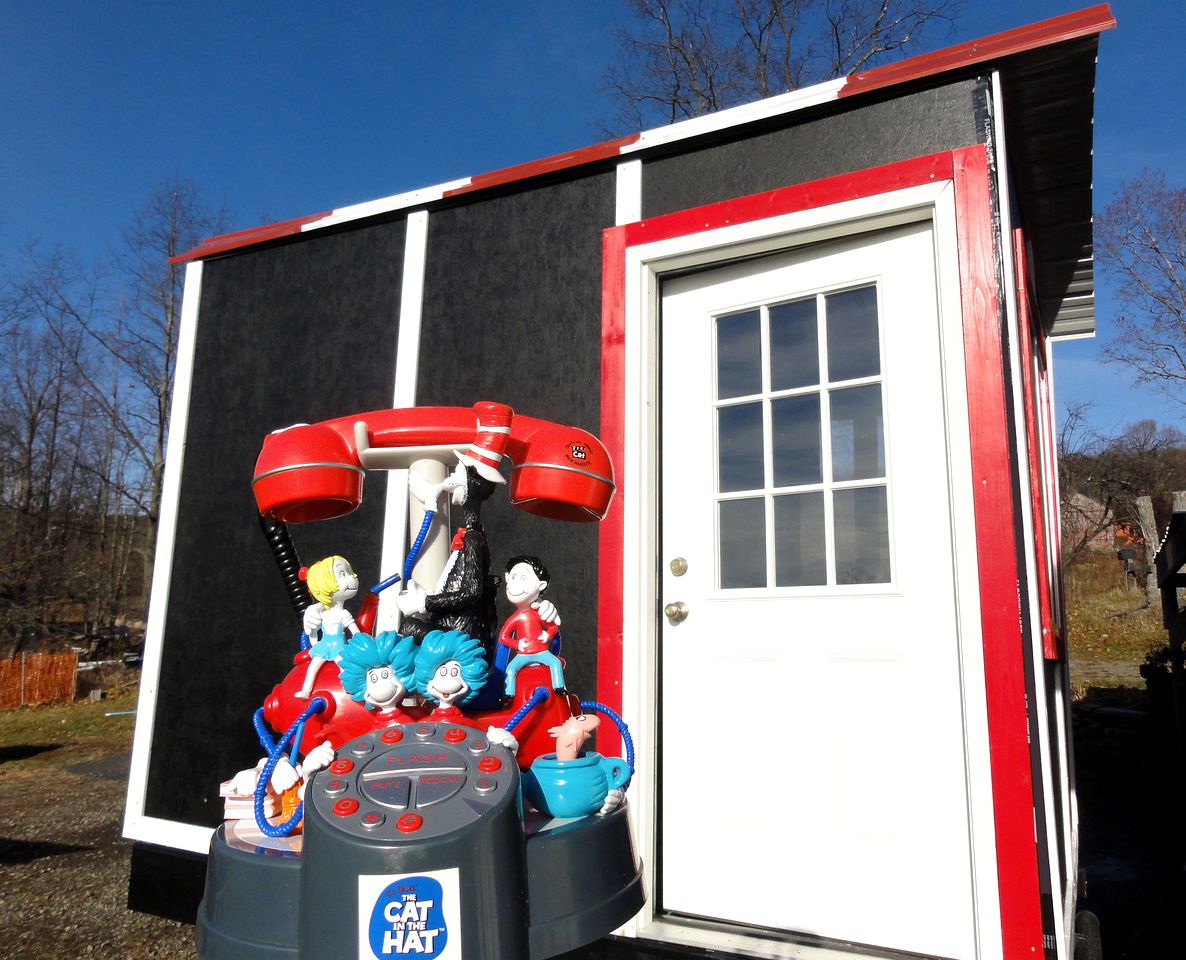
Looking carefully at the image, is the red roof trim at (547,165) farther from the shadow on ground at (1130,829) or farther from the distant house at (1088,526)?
the distant house at (1088,526)

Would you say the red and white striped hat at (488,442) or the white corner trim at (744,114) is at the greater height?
the white corner trim at (744,114)

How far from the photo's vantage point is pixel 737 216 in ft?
9.44

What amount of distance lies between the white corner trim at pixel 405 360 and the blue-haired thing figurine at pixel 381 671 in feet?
5.75

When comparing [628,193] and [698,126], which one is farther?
[628,193]

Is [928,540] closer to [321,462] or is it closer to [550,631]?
[550,631]

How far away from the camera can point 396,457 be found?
5.92ft

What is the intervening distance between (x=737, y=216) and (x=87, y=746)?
8.18 meters

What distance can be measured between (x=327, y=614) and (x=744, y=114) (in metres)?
2.20

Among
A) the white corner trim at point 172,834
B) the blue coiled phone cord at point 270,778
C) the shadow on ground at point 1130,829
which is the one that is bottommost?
the shadow on ground at point 1130,829

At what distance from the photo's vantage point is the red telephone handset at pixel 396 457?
1708mm

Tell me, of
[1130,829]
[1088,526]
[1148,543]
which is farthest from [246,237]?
[1088,526]

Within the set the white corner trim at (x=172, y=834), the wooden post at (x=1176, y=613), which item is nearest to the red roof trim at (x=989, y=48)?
the wooden post at (x=1176, y=613)

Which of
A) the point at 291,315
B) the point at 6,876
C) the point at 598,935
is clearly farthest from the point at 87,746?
the point at 598,935

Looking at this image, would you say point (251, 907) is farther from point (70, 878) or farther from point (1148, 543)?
point (1148, 543)
